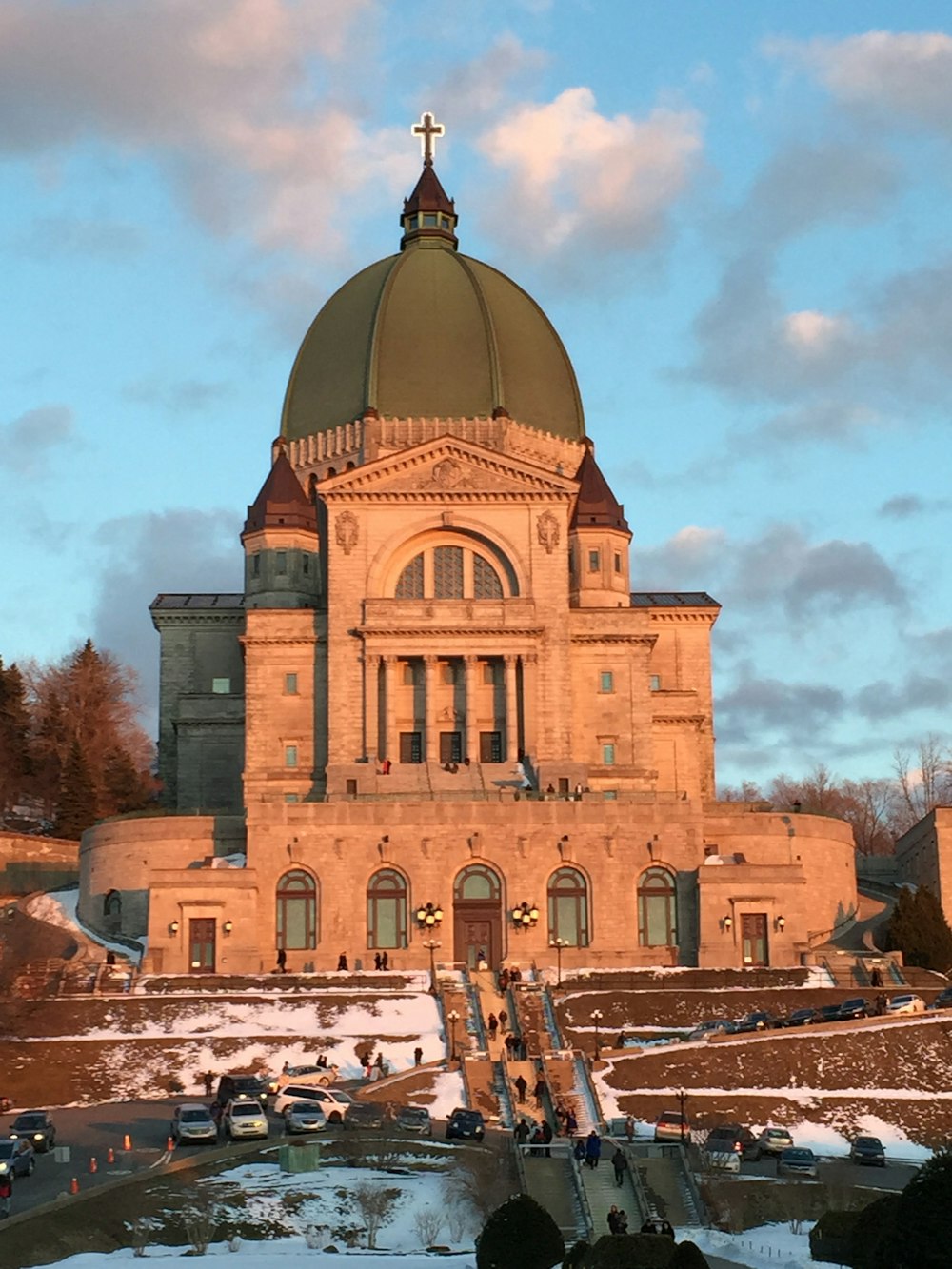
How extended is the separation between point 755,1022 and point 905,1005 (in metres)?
5.03

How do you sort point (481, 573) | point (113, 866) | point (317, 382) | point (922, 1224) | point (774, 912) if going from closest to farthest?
point (922, 1224)
point (774, 912)
point (113, 866)
point (481, 573)
point (317, 382)

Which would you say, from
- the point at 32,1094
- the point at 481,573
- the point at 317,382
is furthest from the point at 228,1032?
the point at 317,382

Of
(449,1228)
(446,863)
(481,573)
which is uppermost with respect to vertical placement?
(481,573)

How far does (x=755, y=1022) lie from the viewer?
63.7 meters

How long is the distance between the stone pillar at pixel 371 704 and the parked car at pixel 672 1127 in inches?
1347

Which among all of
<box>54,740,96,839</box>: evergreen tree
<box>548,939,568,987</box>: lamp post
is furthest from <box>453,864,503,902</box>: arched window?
<box>54,740,96,839</box>: evergreen tree

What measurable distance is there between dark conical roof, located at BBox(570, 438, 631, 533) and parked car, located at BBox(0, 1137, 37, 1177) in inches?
2029

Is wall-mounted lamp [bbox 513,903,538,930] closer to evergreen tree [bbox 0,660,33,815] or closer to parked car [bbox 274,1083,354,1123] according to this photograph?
parked car [bbox 274,1083,354,1123]

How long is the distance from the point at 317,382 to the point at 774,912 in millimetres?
39871

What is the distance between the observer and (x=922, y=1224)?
31328 millimetres

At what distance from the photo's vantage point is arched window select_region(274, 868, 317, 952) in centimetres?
7700

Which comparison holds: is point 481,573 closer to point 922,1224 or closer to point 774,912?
point 774,912

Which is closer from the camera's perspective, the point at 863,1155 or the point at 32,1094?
the point at 863,1155

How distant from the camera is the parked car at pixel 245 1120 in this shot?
5026cm
